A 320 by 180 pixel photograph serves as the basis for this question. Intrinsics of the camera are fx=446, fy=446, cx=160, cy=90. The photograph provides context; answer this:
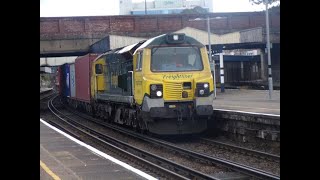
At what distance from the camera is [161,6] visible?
319ft

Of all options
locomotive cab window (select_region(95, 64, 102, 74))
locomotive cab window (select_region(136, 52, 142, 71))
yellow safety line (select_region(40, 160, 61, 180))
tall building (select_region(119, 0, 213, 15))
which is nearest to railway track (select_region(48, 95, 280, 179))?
locomotive cab window (select_region(136, 52, 142, 71))

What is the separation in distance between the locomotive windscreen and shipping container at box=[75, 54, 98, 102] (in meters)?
9.20

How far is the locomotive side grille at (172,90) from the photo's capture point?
13.3m

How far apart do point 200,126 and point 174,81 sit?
172cm

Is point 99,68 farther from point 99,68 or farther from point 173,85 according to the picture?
point 173,85

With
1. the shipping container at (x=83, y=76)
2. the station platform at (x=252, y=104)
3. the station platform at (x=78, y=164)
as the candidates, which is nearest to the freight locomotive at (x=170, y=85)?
the station platform at (x=252, y=104)

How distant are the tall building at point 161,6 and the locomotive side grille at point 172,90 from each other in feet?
249

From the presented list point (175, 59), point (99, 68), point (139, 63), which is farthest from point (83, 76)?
point (175, 59)

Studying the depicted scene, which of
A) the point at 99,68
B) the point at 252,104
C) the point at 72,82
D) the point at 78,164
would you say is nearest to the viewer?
the point at 78,164

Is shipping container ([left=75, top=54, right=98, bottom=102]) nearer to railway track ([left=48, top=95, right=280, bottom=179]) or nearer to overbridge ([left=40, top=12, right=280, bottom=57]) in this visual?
railway track ([left=48, top=95, right=280, bottom=179])

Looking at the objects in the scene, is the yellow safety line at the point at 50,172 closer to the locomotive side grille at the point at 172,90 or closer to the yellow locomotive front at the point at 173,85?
the yellow locomotive front at the point at 173,85

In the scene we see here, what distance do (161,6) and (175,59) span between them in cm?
8537

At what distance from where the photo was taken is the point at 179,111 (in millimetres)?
13211
